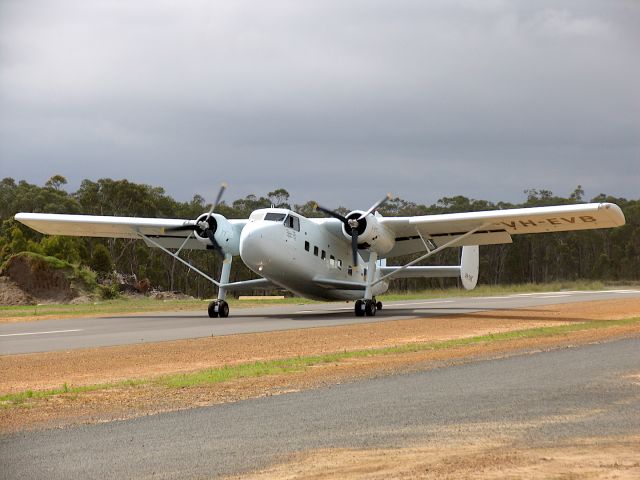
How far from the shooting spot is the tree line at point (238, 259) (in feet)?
300

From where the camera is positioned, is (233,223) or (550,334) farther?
(233,223)

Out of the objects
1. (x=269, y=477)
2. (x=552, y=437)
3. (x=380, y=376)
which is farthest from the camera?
(x=380, y=376)

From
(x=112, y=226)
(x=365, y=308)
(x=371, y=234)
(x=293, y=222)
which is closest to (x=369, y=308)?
(x=365, y=308)

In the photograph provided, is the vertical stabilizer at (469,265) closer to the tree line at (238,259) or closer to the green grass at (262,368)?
the green grass at (262,368)

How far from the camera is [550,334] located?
23.7 metres

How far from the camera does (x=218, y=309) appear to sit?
110ft

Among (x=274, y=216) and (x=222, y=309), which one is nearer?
(x=274, y=216)

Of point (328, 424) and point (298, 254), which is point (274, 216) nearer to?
point (298, 254)

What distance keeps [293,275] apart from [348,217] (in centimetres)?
328

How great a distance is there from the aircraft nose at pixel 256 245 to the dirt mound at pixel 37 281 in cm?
2325

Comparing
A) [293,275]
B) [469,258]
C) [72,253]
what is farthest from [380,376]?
[72,253]

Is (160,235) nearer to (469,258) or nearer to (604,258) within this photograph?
(469,258)

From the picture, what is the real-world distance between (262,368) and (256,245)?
1457 cm

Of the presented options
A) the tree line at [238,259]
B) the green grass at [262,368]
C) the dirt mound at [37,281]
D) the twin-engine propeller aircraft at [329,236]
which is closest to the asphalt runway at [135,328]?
the twin-engine propeller aircraft at [329,236]
